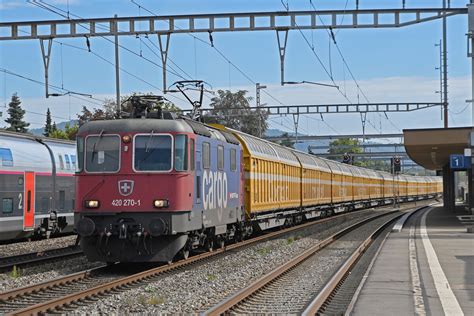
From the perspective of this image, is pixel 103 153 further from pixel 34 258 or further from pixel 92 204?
pixel 34 258

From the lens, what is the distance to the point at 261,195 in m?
23.7

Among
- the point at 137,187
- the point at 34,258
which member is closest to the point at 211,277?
the point at 137,187

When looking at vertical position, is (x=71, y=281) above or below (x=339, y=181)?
below

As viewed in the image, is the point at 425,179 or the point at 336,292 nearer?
the point at 336,292

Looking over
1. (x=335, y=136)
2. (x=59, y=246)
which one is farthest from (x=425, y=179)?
(x=59, y=246)

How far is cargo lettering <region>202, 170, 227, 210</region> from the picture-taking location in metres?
16.5

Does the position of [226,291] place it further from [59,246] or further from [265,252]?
[59,246]

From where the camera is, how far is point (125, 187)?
48.4 feet

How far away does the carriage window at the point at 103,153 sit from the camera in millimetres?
14945

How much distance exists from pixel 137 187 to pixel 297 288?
3.83 metres

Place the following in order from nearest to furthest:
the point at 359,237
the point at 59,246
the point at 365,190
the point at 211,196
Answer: the point at 211,196
the point at 59,246
the point at 359,237
the point at 365,190

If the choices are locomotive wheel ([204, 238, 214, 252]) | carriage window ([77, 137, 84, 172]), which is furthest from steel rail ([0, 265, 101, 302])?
locomotive wheel ([204, 238, 214, 252])

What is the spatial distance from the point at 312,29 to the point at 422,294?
12.3m

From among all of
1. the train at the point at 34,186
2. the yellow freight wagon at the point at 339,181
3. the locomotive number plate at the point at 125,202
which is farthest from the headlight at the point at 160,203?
the yellow freight wagon at the point at 339,181
